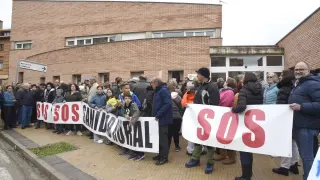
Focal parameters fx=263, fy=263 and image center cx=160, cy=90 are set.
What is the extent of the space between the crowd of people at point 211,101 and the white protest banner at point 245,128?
6.2 inches

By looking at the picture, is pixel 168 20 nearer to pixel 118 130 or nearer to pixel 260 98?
pixel 118 130

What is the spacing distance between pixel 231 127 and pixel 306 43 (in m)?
9.46

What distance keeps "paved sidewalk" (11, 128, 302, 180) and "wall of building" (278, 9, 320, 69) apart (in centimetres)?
709

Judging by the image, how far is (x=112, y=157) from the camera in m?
6.46

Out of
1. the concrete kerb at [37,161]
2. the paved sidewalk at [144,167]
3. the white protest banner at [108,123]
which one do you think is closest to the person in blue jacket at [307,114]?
the paved sidewalk at [144,167]

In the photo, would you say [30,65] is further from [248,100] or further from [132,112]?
[248,100]

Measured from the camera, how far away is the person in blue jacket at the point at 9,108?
A: 434 inches

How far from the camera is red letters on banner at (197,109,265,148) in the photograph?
174 inches

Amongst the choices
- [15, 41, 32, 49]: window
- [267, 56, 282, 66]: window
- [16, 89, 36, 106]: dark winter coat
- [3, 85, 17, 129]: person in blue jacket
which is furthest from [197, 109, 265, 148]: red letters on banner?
[15, 41, 32, 49]: window

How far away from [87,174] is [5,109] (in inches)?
302

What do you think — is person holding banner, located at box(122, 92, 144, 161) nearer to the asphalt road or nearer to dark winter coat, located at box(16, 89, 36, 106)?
the asphalt road

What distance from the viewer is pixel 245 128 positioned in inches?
180

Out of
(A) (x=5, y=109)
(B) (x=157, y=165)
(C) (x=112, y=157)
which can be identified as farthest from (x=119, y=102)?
(A) (x=5, y=109)

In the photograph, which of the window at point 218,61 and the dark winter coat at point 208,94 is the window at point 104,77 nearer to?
the window at point 218,61
